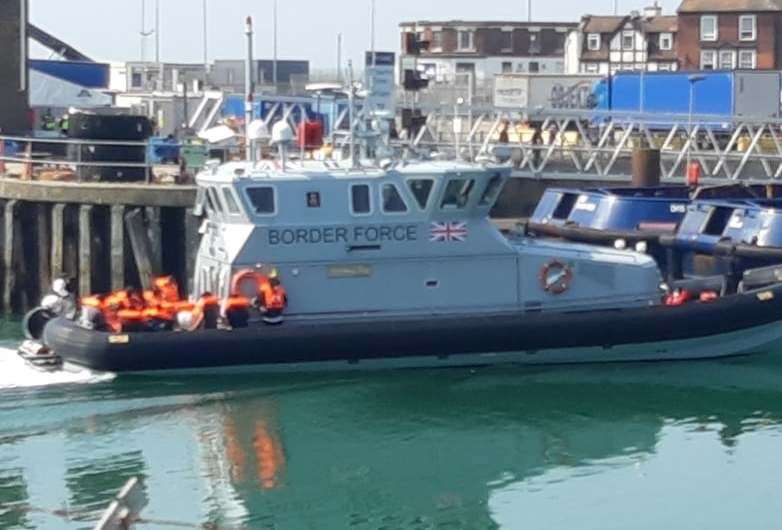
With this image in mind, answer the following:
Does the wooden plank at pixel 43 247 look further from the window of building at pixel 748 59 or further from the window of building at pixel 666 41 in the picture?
the window of building at pixel 666 41

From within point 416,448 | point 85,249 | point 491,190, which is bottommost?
point 416,448

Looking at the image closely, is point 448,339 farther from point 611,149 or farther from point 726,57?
point 726,57

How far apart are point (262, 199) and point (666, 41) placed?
166 ft

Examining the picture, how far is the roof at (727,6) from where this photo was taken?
63.4 metres

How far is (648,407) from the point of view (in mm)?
19594

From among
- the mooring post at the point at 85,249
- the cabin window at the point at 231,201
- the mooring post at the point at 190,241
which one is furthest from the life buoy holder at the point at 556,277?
the mooring post at the point at 85,249

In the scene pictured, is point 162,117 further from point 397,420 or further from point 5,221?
point 397,420

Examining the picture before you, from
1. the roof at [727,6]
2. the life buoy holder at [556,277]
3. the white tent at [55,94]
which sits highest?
the roof at [727,6]

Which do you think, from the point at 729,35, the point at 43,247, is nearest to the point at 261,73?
the point at 729,35

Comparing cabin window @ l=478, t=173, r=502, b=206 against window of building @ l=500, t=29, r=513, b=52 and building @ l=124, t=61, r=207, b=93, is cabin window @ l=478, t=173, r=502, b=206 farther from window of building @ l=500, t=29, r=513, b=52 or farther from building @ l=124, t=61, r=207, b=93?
window of building @ l=500, t=29, r=513, b=52

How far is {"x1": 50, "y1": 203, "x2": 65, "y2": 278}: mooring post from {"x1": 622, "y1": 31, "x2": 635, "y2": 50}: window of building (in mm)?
44874

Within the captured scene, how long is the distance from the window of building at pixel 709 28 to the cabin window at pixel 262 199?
46.6m

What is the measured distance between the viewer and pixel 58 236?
1017 inches

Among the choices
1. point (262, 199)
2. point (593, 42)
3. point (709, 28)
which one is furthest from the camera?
point (593, 42)
